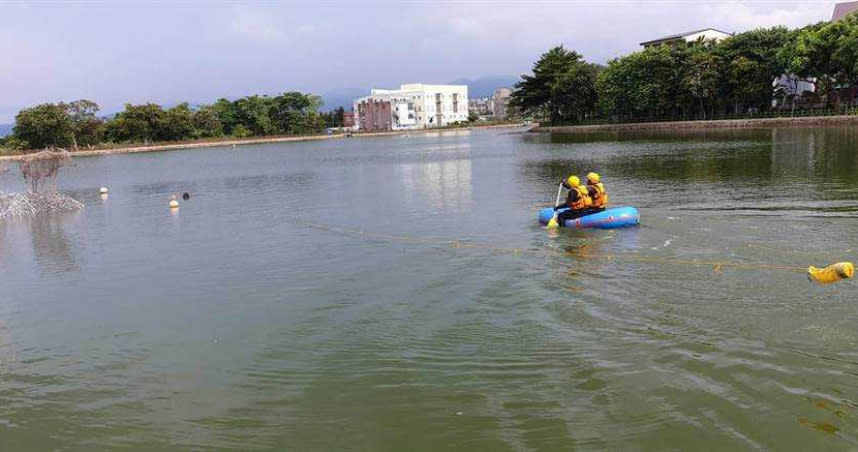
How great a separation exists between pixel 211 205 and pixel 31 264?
11019mm

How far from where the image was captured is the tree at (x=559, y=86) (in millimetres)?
85812

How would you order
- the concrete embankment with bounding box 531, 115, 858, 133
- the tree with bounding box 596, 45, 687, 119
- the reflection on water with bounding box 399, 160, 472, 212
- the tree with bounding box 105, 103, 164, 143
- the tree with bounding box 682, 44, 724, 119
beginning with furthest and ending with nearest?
the tree with bounding box 105, 103, 164, 143, the tree with bounding box 596, 45, 687, 119, the tree with bounding box 682, 44, 724, 119, the concrete embankment with bounding box 531, 115, 858, 133, the reflection on water with bounding box 399, 160, 472, 212

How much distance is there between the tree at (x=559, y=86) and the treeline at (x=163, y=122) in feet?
159

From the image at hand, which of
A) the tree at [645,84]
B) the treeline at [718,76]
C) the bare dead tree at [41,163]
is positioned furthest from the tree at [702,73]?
the bare dead tree at [41,163]

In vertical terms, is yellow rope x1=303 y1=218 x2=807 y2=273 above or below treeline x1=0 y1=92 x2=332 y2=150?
below

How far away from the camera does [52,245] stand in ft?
62.1

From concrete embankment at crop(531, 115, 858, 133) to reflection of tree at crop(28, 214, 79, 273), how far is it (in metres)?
56.6

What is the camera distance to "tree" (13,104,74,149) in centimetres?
8950

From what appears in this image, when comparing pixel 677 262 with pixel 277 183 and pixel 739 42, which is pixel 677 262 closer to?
pixel 277 183

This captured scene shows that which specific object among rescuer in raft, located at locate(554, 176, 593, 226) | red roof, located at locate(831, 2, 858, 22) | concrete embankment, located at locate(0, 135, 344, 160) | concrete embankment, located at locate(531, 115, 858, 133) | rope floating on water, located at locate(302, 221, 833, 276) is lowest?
rope floating on water, located at locate(302, 221, 833, 276)

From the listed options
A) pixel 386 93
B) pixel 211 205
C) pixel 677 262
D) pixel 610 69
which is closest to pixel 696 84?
pixel 610 69

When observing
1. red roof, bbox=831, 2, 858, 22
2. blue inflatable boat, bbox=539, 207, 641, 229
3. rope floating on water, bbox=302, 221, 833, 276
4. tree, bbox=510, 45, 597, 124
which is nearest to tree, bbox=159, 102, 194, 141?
tree, bbox=510, 45, 597, 124

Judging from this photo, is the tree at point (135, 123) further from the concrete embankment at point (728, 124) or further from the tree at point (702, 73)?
the tree at point (702, 73)

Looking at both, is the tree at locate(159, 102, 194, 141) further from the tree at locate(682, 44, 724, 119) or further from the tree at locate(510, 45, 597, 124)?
the tree at locate(682, 44, 724, 119)
